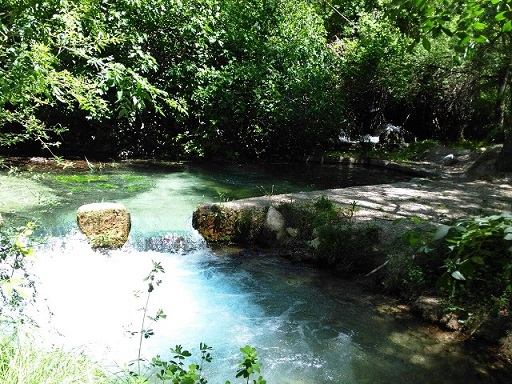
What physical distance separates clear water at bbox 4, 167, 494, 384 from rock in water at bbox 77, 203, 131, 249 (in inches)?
7.1

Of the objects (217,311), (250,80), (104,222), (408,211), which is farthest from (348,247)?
(250,80)

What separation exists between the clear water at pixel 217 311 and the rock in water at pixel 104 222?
18 centimetres

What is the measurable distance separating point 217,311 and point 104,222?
269cm

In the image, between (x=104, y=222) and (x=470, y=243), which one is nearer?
(x=470, y=243)

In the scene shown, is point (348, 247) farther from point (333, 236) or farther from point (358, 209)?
point (358, 209)

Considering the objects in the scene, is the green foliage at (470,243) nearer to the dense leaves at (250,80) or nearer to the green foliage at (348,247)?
the green foliage at (348,247)

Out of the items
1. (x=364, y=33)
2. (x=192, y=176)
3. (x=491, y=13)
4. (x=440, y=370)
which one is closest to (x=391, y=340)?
(x=440, y=370)

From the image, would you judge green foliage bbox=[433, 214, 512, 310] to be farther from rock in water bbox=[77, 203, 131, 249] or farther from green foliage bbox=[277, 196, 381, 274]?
rock in water bbox=[77, 203, 131, 249]

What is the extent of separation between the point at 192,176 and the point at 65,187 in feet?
10.7

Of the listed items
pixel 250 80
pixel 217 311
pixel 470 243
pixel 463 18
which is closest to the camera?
pixel 470 243

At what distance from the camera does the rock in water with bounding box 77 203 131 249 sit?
7.25 meters

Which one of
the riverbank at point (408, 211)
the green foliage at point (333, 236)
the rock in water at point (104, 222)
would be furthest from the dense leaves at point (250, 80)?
the green foliage at point (333, 236)

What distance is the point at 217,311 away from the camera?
5.67 m

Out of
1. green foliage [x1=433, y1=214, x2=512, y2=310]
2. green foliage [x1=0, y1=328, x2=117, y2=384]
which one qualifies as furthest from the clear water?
green foliage [x1=433, y1=214, x2=512, y2=310]
